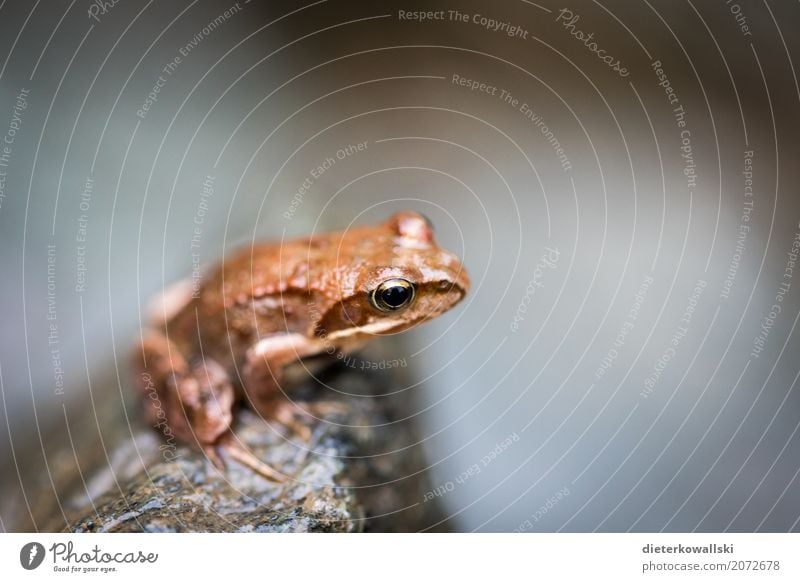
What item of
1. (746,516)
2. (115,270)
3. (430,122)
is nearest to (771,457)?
(746,516)

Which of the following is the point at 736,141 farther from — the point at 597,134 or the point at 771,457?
the point at 771,457

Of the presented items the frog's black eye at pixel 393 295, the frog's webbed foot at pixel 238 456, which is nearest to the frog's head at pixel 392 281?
the frog's black eye at pixel 393 295

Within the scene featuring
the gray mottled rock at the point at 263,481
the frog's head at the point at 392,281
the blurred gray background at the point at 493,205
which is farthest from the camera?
A: the blurred gray background at the point at 493,205

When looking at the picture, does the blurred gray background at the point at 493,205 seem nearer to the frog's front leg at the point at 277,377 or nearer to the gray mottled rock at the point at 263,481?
the gray mottled rock at the point at 263,481

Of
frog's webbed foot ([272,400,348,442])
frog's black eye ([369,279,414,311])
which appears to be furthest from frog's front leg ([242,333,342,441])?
frog's black eye ([369,279,414,311])

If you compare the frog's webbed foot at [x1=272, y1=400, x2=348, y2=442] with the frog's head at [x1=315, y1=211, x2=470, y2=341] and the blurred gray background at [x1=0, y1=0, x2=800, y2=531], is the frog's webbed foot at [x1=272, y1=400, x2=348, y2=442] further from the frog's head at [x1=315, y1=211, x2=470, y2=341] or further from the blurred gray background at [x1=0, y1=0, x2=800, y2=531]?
the blurred gray background at [x1=0, y1=0, x2=800, y2=531]

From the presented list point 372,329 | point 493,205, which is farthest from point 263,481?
point 493,205
